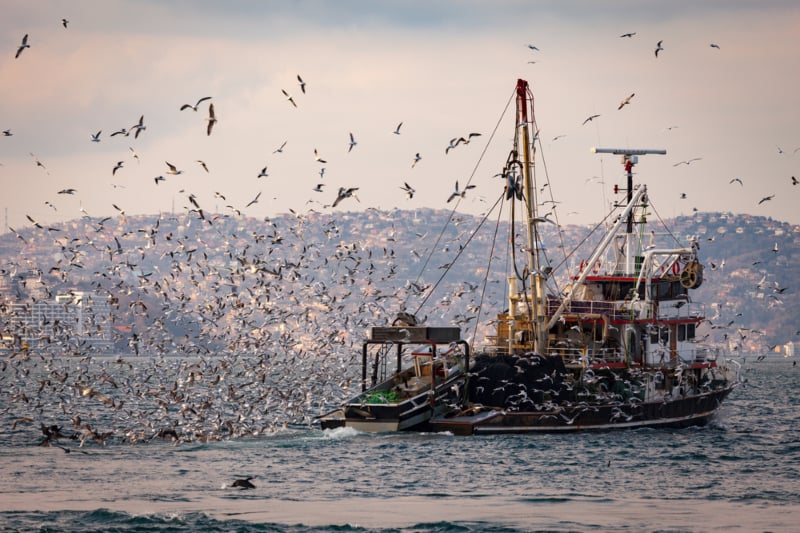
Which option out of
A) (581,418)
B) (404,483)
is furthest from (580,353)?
(404,483)

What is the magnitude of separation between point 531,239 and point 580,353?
5599 millimetres

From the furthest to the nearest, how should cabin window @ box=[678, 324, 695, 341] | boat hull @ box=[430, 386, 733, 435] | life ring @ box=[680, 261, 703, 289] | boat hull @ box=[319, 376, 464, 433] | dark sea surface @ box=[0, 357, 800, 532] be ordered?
1. cabin window @ box=[678, 324, 695, 341]
2. life ring @ box=[680, 261, 703, 289]
3. boat hull @ box=[430, 386, 733, 435]
4. boat hull @ box=[319, 376, 464, 433]
5. dark sea surface @ box=[0, 357, 800, 532]

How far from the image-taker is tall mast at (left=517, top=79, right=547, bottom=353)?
192ft

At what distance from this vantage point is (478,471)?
1781 inches

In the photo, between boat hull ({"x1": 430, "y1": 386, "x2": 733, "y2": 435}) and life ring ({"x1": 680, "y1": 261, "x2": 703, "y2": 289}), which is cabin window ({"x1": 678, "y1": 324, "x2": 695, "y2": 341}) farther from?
boat hull ({"x1": 430, "y1": 386, "x2": 733, "y2": 435})

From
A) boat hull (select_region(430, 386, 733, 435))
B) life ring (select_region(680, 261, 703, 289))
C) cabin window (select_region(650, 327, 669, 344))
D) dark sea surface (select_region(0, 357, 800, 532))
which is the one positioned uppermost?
life ring (select_region(680, 261, 703, 289))

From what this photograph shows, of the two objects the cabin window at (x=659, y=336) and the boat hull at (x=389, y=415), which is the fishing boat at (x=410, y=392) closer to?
the boat hull at (x=389, y=415)

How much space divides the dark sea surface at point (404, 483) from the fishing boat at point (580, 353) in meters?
1.02

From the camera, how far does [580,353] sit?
193ft

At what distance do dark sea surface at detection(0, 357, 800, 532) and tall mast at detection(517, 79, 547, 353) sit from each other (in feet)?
18.5

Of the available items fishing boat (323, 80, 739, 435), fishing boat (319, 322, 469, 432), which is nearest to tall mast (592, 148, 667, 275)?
fishing boat (323, 80, 739, 435)

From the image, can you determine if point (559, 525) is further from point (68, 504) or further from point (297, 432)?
point (297, 432)

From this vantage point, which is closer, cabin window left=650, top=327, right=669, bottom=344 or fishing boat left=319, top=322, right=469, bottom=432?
fishing boat left=319, top=322, right=469, bottom=432

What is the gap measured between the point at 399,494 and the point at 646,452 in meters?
14.8
